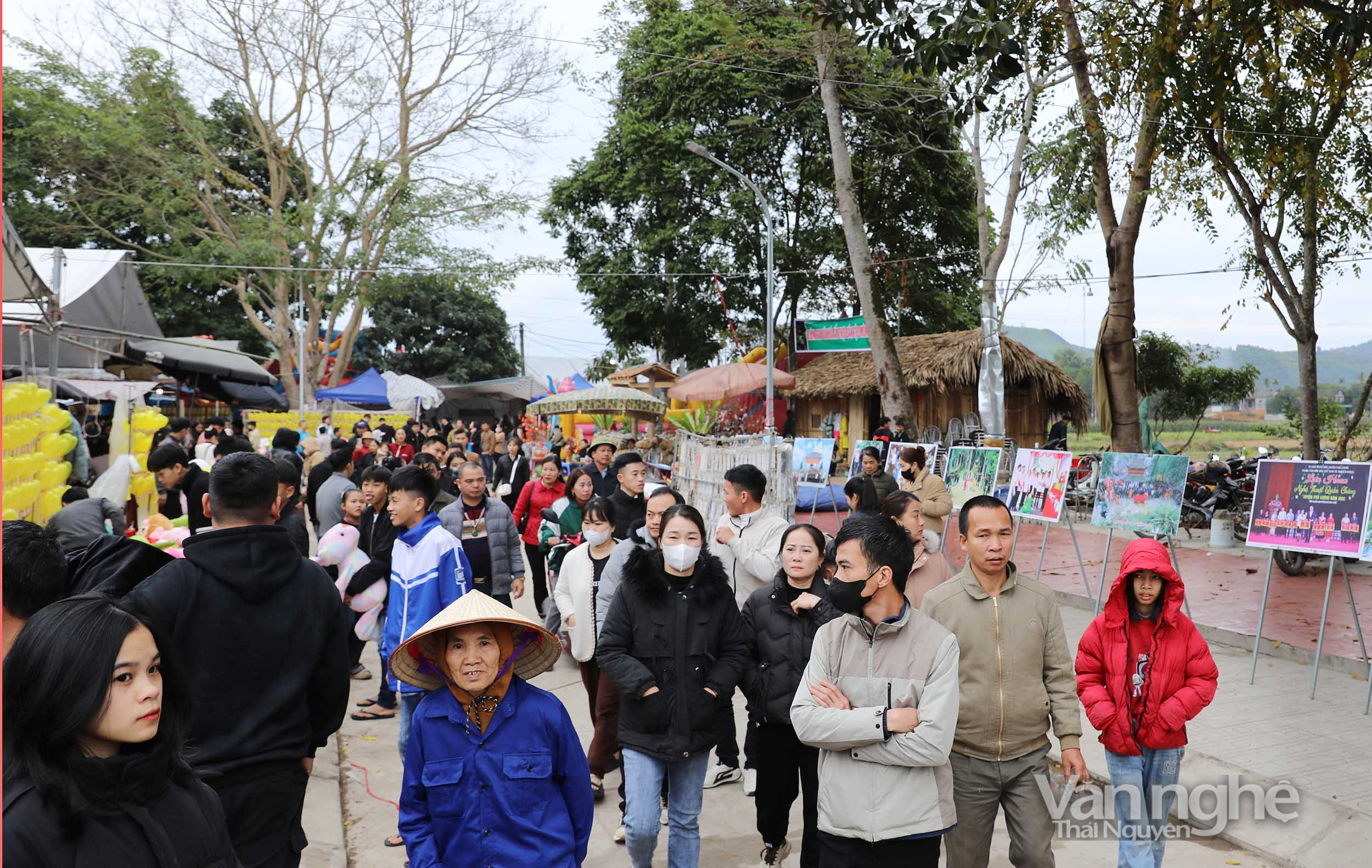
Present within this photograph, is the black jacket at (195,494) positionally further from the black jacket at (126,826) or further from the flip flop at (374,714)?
the black jacket at (126,826)

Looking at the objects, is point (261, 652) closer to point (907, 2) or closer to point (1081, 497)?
point (907, 2)

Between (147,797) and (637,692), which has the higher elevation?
(147,797)

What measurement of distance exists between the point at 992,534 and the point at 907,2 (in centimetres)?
446

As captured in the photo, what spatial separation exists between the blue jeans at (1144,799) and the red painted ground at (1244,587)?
5128mm

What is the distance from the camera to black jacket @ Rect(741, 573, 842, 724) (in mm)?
4262

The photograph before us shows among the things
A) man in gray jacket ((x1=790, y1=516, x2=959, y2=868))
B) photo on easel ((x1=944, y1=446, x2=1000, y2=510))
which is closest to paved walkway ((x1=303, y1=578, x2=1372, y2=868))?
man in gray jacket ((x1=790, y1=516, x2=959, y2=868))

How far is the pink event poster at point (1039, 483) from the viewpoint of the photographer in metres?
10.1

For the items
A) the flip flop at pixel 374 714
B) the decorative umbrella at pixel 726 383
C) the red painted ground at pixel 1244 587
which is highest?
the decorative umbrella at pixel 726 383

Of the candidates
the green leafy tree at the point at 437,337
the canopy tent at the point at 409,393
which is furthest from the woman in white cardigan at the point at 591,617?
the green leafy tree at the point at 437,337

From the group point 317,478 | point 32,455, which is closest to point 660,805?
point 32,455

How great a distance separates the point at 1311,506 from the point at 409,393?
33.7 meters

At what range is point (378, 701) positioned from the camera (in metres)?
7.39

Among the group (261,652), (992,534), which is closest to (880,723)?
(992,534)

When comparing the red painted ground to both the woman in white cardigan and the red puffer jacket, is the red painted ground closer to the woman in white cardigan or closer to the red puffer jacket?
the red puffer jacket
